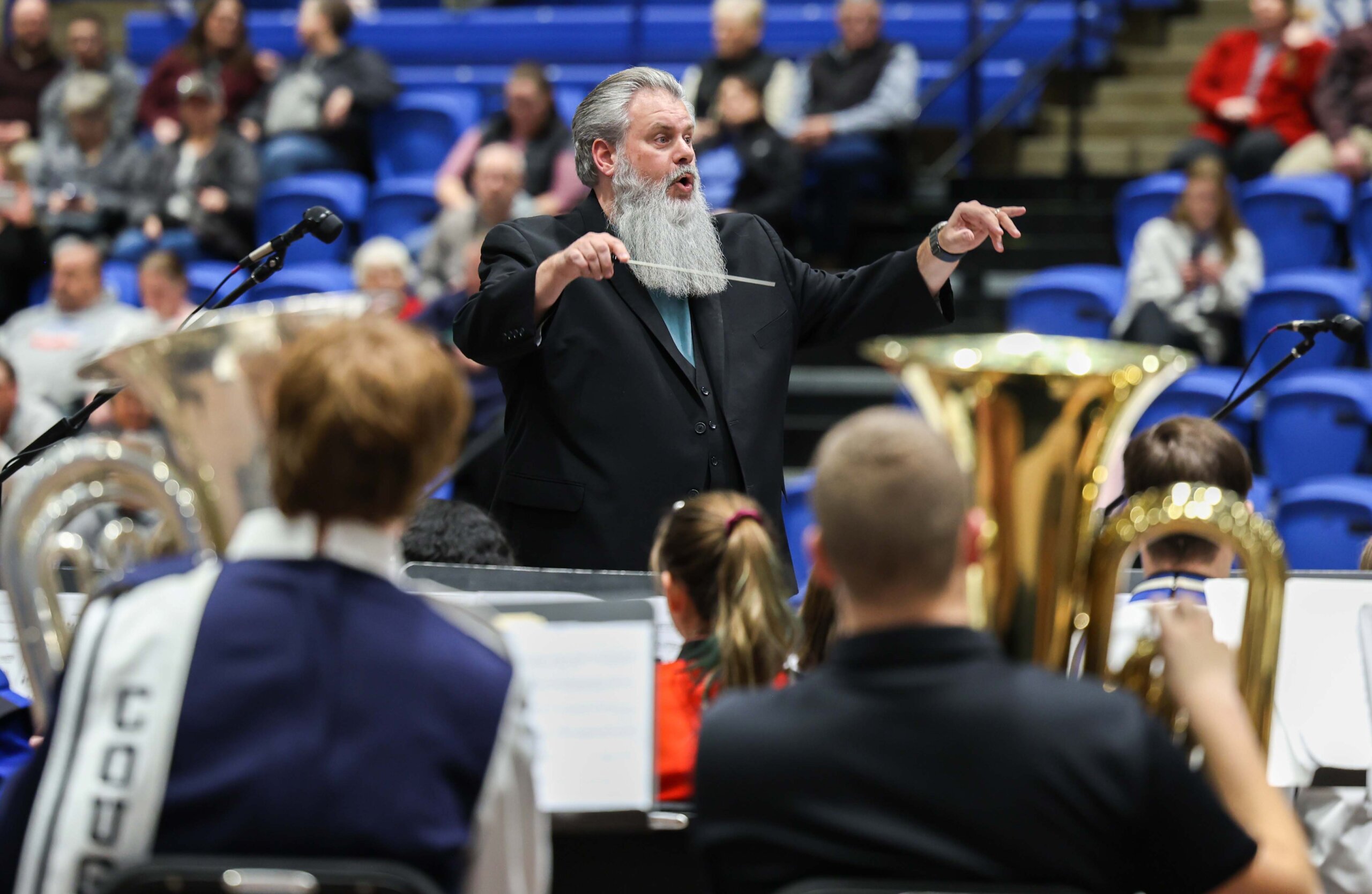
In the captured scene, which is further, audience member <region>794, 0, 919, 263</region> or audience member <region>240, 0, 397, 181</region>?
audience member <region>240, 0, 397, 181</region>

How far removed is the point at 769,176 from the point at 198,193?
2.60 metres

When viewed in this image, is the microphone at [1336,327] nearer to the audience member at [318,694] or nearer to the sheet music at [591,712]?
the sheet music at [591,712]

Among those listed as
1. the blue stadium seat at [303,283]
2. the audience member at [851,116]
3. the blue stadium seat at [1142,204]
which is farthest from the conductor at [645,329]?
the blue stadium seat at [1142,204]

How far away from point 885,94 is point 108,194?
11.8 feet

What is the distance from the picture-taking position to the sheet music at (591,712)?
2.09m

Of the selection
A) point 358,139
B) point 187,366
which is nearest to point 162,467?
point 187,366

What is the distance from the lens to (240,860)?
1520 mm

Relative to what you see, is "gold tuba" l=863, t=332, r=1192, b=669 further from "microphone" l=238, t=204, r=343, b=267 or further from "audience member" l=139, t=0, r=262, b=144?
"audience member" l=139, t=0, r=262, b=144

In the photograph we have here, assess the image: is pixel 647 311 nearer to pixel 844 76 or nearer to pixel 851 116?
pixel 851 116

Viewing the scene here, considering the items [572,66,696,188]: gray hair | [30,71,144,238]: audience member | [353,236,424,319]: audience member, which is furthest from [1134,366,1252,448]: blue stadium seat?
[30,71,144,238]: audience member

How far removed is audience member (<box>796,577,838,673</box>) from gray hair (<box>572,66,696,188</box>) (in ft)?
4.38

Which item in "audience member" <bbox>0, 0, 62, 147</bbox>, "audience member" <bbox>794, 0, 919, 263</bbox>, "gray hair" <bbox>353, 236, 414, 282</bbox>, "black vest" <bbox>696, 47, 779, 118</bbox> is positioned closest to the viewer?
"gray hair" <bbox>353, 236, 414, 282</bbox>

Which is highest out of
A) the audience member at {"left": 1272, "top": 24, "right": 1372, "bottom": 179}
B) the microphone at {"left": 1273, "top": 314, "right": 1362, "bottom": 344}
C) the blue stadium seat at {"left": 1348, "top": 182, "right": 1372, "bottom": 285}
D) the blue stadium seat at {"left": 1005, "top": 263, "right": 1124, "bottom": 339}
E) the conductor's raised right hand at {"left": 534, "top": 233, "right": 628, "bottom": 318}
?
the audience member at {"left": 1272, "top": 24, "right": 1372, "bottom": 179}

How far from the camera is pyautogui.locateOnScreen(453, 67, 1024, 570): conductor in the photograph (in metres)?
3.18
